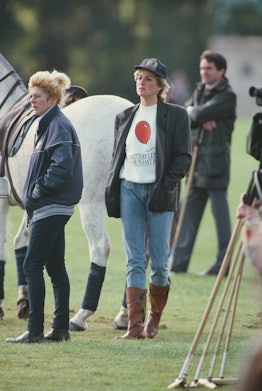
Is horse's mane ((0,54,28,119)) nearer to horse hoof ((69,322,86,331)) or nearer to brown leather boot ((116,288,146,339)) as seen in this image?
horse hoof ((69,322,86,331))

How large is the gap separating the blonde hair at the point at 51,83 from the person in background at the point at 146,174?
57cm

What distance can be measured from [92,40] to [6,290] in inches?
2568

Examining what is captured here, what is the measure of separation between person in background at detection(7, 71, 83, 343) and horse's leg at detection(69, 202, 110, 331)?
82 cm

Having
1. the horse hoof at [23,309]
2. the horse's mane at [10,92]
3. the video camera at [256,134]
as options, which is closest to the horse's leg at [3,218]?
the horse hoof at [23,309]

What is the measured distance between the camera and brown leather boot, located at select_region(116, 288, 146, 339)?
9.09 meters

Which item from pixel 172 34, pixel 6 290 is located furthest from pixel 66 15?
pixel 6 290

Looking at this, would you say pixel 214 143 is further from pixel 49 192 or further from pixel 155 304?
pixel 49 192

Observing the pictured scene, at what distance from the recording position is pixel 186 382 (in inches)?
287

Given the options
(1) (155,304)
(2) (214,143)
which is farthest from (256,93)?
(2) (214,143)

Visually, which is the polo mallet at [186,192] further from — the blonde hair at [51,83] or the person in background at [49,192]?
the blonde hair at [51,83]

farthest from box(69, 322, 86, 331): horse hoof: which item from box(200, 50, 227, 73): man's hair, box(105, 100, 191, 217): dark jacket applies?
box(200, 50, 227, 73): man's hair

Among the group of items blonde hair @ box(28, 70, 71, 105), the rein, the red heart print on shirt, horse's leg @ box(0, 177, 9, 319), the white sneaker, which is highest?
blonde hair @ box(28, 70, 71, 105)

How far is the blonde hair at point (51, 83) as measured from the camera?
→ 8.80m

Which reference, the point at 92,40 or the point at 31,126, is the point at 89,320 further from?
the point at 92,40
